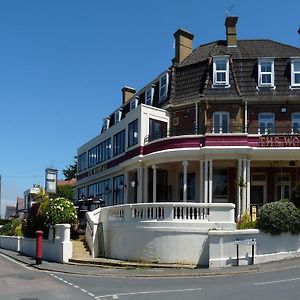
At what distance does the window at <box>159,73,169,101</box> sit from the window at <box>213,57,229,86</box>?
3.93 meters

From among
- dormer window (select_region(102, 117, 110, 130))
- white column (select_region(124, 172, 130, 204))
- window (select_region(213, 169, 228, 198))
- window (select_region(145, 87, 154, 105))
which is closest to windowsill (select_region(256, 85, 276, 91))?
window (select_region(213, 169, 228, 198))

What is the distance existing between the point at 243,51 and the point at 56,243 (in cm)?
1829

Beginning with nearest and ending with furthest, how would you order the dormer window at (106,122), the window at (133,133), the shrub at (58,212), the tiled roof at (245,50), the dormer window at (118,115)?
the shrub at (58,212) < the window at (133,133) < the tiled roof at (245,50) < the dormer window at (118,115) < the dormer window at (106,122)

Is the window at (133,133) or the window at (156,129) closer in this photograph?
the window at (156,129)

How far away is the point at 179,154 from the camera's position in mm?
30281

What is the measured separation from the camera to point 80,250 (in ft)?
84.7

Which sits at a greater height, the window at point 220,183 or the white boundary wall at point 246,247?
the window at point 220,183

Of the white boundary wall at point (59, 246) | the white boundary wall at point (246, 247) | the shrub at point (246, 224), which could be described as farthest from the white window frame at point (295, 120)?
the white boundary wall at point (59, 246)

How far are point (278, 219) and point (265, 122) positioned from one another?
1201cm

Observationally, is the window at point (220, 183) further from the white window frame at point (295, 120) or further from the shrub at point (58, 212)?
the shrub at point (58, 212)

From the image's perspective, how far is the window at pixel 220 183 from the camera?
32.3 meters

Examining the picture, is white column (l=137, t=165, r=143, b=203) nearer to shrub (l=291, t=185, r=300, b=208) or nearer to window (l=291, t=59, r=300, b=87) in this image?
window (l=291, t=59, r=300, b=87)

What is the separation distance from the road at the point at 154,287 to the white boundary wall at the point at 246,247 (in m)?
1.94

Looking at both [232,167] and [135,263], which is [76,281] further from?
[232,167]
